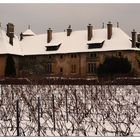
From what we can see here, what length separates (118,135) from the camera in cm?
560

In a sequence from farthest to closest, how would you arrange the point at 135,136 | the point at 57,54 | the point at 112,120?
the point at 57,54 < the point at 112,120 < the point at 135,136

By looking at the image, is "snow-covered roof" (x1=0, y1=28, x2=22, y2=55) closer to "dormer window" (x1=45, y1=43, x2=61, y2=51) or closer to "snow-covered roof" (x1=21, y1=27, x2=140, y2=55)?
"snow-covered roof" (x1=21, y1=27, x2=140, y2=55)

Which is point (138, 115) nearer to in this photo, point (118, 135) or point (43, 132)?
point (118, 135)

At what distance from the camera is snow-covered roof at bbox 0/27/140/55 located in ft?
89.7

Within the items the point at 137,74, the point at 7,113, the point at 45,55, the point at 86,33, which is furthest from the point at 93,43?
the point at 7,113

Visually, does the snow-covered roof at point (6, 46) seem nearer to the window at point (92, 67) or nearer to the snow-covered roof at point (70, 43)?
the snow-covered roof at point (70, 43)

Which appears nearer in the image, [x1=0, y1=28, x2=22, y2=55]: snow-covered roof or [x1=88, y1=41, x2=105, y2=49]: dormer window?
[x1=0, y1=28, x2=22, y2=55]: snow-covered roof

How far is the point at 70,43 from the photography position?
29.0 meters

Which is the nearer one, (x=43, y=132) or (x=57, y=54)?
(x=43, y=132)

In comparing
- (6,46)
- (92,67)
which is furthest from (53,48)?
(6,46)

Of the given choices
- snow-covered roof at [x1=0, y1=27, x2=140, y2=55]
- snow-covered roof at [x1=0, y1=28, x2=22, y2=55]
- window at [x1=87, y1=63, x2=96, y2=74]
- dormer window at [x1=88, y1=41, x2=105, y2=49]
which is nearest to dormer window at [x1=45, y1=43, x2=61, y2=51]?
snow-covered roof at [x1=0, y1=27, x2=140, y2=55]

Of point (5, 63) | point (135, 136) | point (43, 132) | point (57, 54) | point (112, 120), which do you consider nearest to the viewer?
point (135, 136)

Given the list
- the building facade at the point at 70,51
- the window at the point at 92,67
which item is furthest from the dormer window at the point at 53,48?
the window at the point at 92,67

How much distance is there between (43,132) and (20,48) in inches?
930
